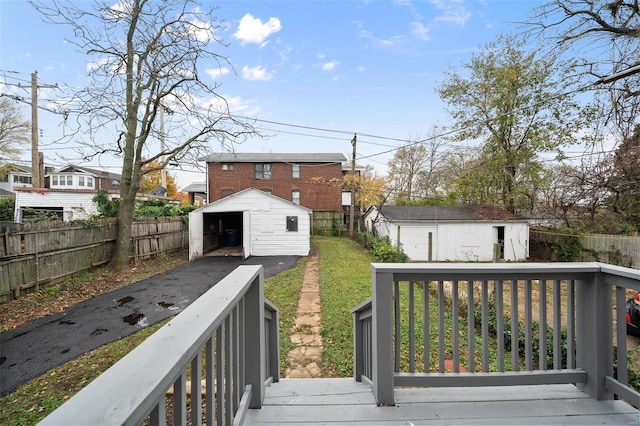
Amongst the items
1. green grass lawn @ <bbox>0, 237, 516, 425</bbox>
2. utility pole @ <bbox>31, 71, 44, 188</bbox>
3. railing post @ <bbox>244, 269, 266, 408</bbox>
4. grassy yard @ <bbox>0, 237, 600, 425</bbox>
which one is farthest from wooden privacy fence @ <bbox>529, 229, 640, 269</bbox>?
utility pole @ <bbox>31, 71, 44, 188</bbox>

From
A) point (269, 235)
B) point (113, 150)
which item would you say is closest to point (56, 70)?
point (113, 150)

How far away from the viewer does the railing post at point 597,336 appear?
190cm

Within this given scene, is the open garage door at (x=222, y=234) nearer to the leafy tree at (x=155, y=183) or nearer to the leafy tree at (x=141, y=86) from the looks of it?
the leafy tree at (x=141, y=86)

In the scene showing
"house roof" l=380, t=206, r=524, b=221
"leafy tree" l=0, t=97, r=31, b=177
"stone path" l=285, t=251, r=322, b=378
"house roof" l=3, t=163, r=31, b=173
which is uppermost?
"leafy tree" l=0, t=97, r=31, b=177

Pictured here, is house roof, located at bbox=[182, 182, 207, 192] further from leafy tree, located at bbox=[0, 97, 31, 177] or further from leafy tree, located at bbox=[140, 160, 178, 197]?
leafy tree, located at bbox=[0, 97, 31, 177]

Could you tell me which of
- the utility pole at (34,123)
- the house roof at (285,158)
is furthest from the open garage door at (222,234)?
the utility pole at (34,123)

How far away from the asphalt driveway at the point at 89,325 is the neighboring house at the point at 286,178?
50.0 feet

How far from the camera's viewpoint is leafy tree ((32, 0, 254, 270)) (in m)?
8.43

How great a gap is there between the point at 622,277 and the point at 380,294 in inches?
59.3

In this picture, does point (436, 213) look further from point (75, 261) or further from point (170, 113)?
point (75, 261)

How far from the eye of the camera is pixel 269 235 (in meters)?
13.6

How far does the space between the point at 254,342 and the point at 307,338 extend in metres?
2.91

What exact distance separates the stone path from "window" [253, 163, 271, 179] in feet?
56.6

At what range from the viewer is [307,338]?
4.44 meters
